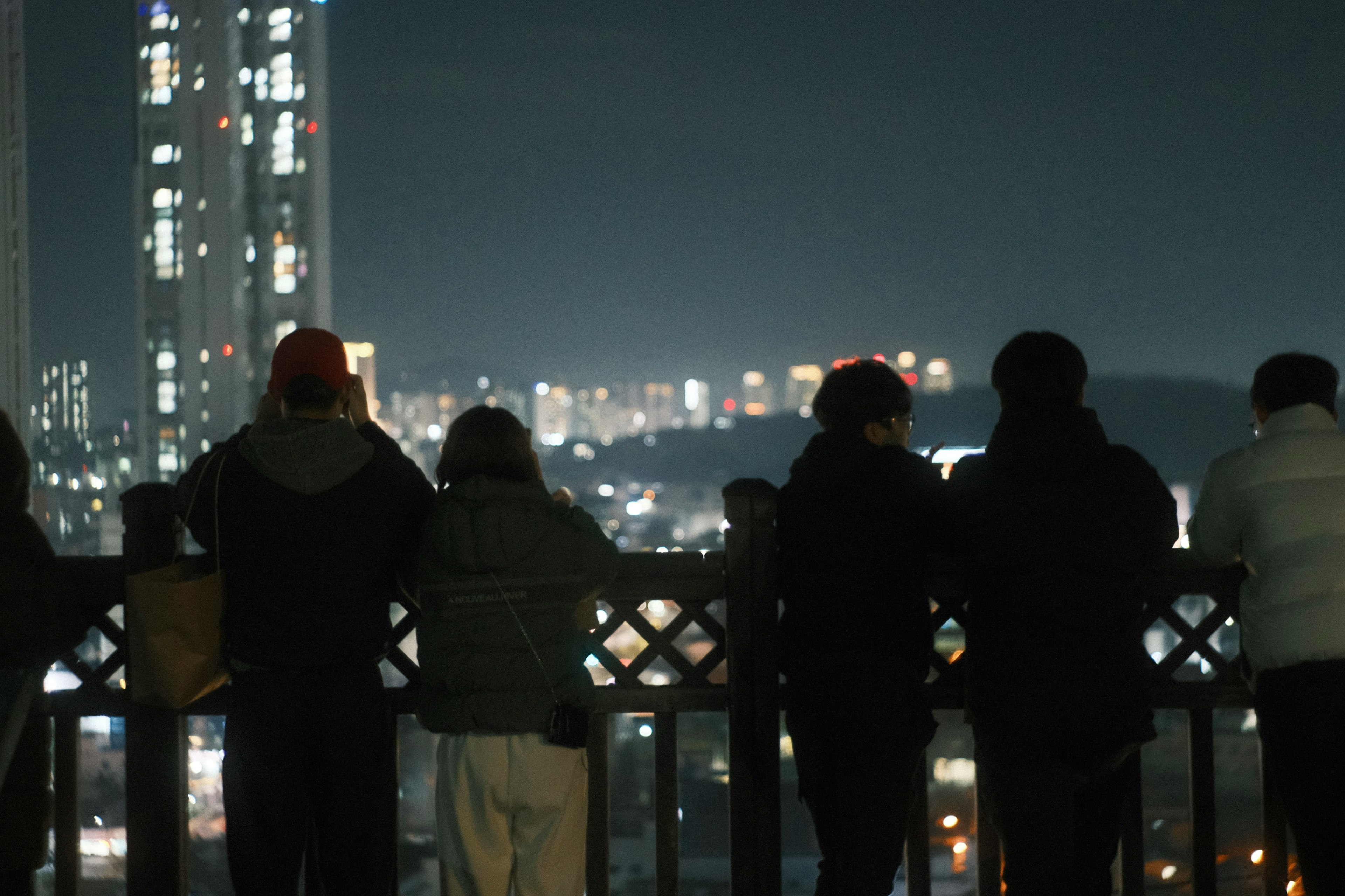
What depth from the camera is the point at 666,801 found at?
3.88m

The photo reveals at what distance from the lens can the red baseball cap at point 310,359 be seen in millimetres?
3320

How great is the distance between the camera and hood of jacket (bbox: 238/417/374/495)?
3.22 meters

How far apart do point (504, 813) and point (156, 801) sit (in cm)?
170

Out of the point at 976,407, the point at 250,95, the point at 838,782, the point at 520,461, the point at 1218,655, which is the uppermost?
the point at 250,95

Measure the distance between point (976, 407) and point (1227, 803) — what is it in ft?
38.8

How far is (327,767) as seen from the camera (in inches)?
130

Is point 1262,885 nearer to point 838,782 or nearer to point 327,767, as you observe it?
Answer: point 838,782

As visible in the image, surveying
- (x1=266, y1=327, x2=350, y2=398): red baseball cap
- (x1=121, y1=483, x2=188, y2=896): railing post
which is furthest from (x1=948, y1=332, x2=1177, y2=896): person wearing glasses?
(x1=121, y1=483, x2=188, y2=896): railing post

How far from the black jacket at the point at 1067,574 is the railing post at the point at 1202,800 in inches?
32.6

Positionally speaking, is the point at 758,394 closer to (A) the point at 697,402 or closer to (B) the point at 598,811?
(A) the point at 697,402

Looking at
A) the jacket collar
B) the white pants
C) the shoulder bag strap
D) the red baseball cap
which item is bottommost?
the white pants

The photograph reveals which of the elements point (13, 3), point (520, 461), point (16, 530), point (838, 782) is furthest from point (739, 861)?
point (13, 3)

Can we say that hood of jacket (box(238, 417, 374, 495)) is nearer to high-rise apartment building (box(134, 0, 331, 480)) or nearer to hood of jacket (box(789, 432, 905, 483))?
hood of jacket (box(789, 432, 905, 483))

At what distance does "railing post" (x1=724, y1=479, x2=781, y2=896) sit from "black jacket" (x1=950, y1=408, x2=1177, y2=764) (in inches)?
33.4
